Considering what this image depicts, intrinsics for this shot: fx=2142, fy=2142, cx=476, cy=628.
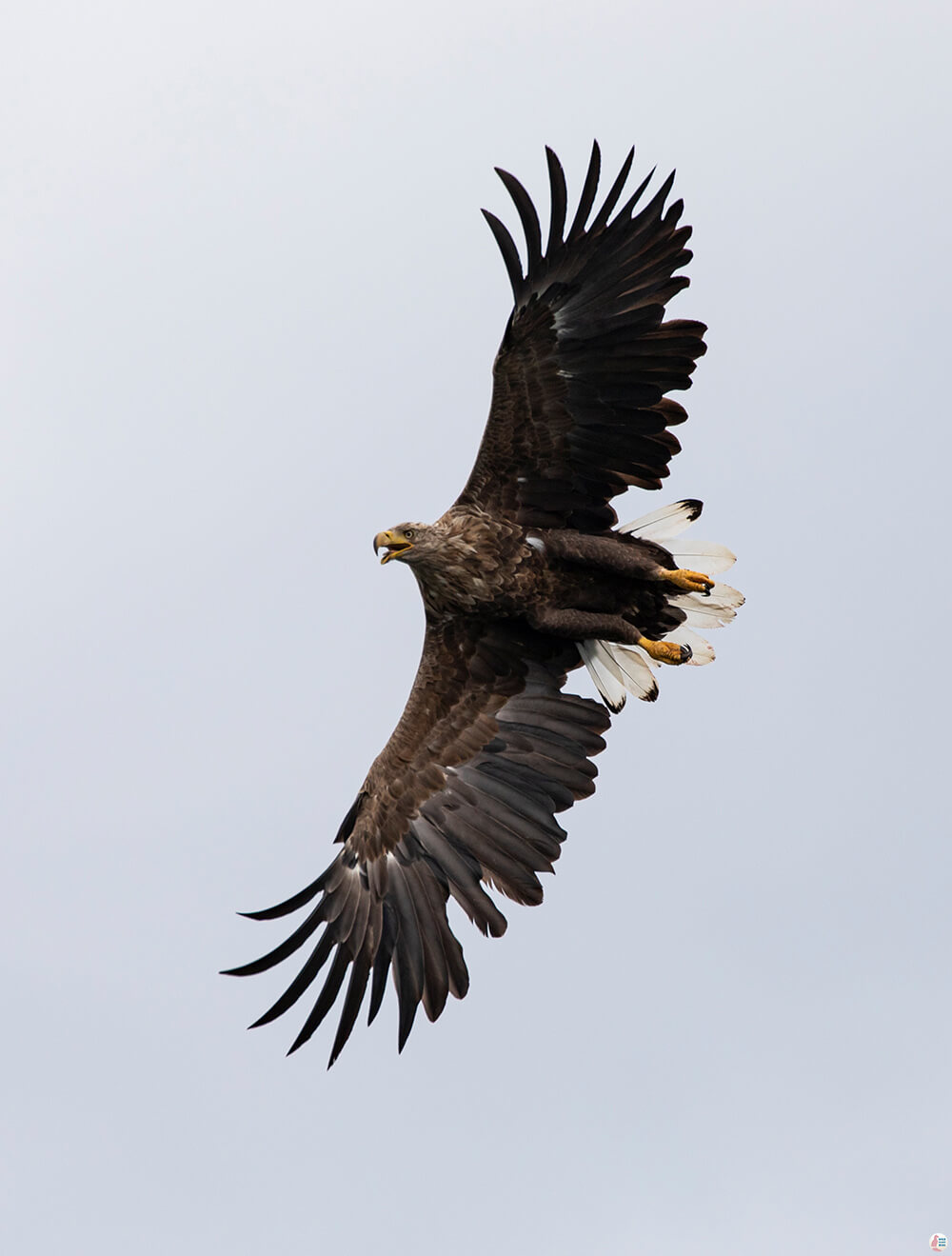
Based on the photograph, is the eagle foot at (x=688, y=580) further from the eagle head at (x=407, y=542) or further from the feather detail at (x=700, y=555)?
the eagle head at (x=407, y=542)

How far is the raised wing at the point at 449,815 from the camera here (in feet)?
38.3

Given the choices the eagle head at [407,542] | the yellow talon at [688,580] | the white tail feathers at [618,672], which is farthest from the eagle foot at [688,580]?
the eagle head at [407,542]

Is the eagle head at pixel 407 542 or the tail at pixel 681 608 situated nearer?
the eagle head at pixel 407 542

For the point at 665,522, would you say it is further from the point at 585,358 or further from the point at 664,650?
the point at 585,358

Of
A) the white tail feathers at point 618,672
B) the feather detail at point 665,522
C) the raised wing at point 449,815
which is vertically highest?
the feather detail at point 665,522

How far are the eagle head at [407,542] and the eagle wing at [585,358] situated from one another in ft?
1.30

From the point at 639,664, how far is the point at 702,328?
6.70 feet

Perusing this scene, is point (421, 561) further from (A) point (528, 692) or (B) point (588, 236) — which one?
(B) point (588, 236)

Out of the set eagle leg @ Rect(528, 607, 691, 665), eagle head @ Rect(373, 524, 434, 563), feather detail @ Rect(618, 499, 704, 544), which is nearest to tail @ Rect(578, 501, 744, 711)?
feather detail @ Rect(618, 499, 704, 544)

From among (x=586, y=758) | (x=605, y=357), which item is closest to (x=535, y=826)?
(x=586, y=758)

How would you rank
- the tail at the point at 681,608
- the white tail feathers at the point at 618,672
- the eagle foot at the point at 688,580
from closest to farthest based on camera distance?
the eagle foot at the point at 688,580, the tail at the point at 681,608, the white tail feathers at the point at 618,672

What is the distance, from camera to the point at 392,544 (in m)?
11.6

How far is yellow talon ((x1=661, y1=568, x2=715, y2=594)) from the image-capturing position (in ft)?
38.3

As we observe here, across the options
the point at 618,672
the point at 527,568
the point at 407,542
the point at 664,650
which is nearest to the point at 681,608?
the point at 664,650
